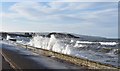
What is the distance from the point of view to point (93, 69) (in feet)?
70.0

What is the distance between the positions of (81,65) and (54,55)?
9.66 meters

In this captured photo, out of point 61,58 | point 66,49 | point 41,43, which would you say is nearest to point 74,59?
point 61,58

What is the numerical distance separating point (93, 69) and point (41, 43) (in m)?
40.2

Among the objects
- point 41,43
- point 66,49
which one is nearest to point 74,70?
point 66,49

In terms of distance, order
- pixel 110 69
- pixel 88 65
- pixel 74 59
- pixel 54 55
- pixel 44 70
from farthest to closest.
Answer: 1. pixel 54 55
2. pixel 74 59
3. pixel 88 65
4. pixel 44 70
5. pixel 110 69

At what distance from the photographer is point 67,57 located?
93.5 feet

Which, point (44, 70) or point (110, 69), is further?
point (44, 70)

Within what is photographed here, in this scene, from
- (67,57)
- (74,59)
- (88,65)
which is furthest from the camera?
(67,57)

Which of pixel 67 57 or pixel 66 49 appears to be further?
pixel 66 49

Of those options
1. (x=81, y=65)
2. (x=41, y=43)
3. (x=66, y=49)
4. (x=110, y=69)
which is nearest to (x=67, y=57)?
(x=81, y=65)

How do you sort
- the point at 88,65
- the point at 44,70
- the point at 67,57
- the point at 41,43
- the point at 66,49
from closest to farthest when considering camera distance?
the point at 44,70
the point at 88,65
the point at 67,57
the point at 66,49
the point at 41,43

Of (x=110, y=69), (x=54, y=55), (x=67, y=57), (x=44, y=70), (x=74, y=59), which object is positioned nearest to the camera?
(x=110, y=69)

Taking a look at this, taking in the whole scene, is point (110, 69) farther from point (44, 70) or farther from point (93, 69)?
point (44, 70)

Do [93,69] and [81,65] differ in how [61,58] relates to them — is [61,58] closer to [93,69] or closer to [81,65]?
[81,65]
